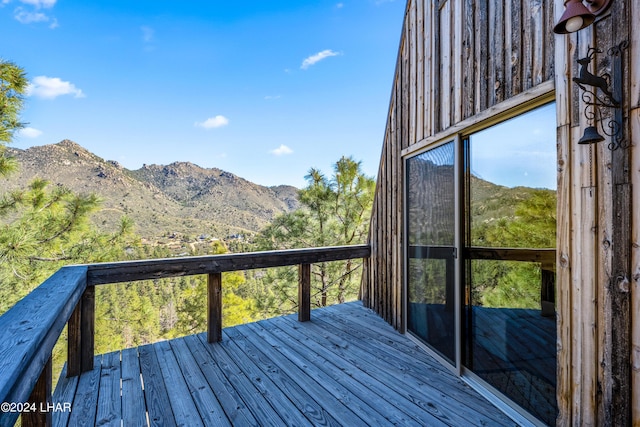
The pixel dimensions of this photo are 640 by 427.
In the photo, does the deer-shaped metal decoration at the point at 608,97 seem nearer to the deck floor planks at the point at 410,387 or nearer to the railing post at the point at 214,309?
the deck floor planks at the point at 410,387

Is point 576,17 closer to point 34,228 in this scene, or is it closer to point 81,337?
point 81,337

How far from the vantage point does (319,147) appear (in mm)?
23734

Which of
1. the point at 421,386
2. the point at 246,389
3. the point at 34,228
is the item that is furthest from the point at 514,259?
the point at 34,228

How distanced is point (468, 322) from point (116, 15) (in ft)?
42.6

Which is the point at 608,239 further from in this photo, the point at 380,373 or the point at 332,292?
the point at 332,292

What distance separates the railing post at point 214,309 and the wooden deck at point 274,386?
0.32 feet

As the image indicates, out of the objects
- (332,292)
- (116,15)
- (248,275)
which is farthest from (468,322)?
(116,15)

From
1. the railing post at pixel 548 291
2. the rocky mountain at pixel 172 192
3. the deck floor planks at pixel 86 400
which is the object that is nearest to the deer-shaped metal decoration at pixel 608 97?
the railing post at pixel 548 291

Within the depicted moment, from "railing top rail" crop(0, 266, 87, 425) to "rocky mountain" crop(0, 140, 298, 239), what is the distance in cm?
1100

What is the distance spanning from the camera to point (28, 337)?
0.96 metres

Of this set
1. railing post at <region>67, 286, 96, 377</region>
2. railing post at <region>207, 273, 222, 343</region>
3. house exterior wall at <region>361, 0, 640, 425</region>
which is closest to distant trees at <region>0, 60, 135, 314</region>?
railing post at <region>67, 286, 96, 377</region>

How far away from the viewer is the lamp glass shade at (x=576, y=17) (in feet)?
4.17

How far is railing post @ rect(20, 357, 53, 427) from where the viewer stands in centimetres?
127

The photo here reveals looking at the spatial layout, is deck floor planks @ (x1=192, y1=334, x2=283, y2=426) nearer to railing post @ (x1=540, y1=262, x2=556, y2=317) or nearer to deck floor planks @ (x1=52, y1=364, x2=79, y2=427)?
deck floor planks @ (x1=52, y1=364, x2=79, y2=427)
